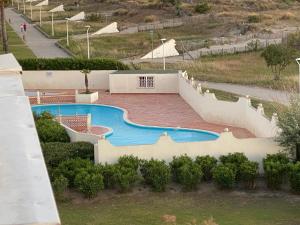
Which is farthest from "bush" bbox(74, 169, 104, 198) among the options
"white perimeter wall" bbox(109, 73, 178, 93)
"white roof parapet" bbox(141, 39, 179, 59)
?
"white roof parapet" bbox(141, 39, 179, 59)

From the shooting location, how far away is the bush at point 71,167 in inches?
682

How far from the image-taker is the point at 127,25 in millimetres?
70125

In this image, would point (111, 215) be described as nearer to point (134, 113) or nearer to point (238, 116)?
point (238, 116)

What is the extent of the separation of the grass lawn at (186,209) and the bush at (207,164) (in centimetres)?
61

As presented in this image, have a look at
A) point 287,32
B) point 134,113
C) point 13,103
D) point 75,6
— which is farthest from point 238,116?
point 75,6

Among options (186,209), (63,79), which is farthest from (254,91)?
(186,209)

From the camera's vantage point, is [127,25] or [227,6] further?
[227,6]

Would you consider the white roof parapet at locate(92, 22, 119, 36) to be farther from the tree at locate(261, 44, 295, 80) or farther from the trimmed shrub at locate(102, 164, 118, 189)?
the trimmed shrub at locate(102, 164, 118, 189)

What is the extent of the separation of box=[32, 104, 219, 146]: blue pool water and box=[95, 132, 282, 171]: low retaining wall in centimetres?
457

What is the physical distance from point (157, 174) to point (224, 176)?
1.82m

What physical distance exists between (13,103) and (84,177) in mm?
6322

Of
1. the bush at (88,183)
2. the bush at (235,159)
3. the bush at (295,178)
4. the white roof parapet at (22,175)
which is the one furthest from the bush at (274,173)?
the white roof parapet at (22,175)

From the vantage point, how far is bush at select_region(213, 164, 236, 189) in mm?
17266

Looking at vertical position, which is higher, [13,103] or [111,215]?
[13,103]
